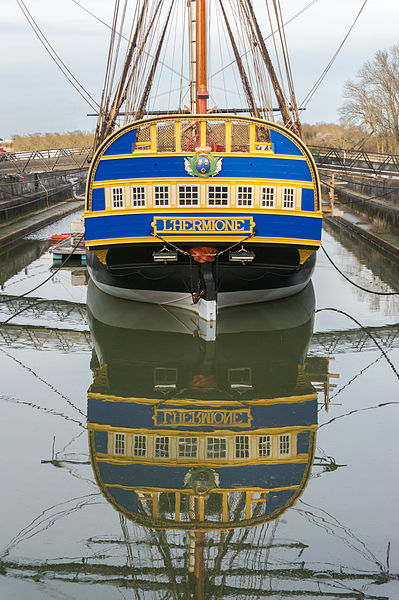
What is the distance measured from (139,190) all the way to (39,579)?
12.0m

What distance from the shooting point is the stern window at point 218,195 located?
17.8 metres

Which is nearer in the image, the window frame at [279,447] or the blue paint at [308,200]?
the window frame at [279,447]

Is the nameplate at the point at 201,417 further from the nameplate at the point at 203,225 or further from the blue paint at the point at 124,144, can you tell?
the blue paint at the point at 124,144

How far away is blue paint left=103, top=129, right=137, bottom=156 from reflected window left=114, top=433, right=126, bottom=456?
8922 millimetres

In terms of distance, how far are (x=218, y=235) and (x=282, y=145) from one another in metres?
2.90

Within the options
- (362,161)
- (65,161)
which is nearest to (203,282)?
(362,161)

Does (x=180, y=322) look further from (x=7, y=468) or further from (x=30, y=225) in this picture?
(x=30, y=225)

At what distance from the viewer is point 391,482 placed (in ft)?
31.1

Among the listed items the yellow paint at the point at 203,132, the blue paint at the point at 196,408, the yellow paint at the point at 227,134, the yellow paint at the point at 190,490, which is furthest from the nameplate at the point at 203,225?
the yellow paint at the point at 190,490

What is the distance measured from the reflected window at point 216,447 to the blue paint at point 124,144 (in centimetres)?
917

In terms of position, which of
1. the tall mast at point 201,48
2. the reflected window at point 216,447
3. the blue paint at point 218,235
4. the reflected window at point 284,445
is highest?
the tall mast at point 201,48

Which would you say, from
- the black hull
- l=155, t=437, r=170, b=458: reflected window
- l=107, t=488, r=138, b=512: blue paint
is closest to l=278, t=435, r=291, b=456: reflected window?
l=155, t=437, r=170, b=458: reflected window

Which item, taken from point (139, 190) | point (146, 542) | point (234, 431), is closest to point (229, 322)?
point (139, 190)

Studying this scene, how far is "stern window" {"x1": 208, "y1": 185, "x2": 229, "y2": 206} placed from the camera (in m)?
17.8
